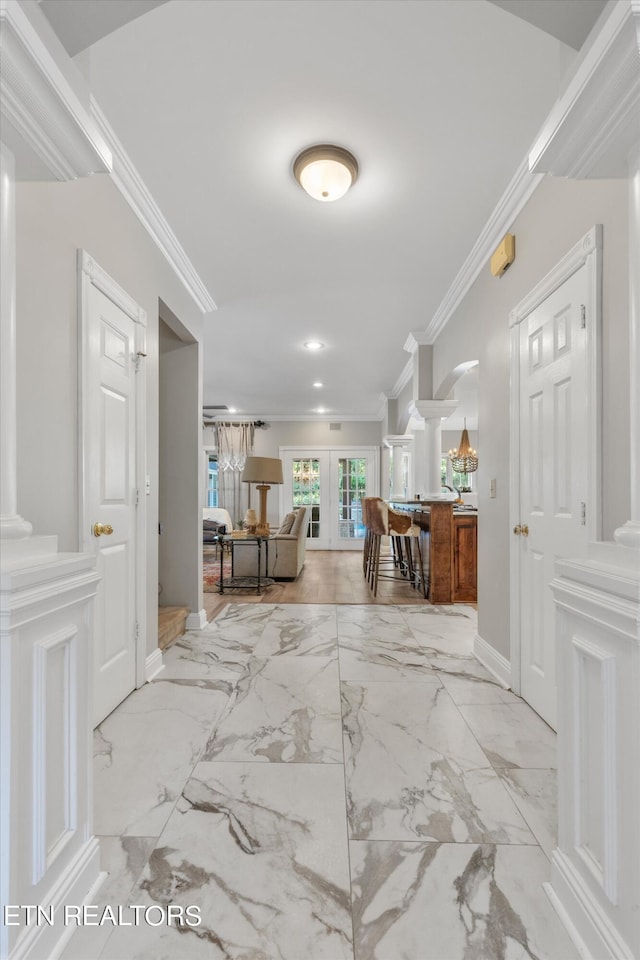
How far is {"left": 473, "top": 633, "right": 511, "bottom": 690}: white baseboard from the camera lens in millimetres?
2586

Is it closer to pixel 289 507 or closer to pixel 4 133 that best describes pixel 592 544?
pixel 4 133

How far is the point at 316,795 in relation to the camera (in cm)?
→ 162

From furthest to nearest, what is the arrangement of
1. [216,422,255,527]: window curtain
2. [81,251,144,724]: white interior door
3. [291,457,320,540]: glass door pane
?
1. [216,422,255,527]: window curtain
2. [291,457,320,540]: glass door pane
3. [81,251,144,724]: white interior door

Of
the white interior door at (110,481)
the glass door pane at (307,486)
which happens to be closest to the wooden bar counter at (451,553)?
the white interior door at (110,481)

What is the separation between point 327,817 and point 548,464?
168 centimetres

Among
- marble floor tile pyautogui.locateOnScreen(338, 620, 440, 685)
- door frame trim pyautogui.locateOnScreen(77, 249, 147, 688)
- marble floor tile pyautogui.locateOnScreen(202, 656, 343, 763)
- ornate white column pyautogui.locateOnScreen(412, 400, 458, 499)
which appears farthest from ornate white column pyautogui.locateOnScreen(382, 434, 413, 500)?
door frame trim pyautogui.locateOnScreen(77, 249, 147, 688)

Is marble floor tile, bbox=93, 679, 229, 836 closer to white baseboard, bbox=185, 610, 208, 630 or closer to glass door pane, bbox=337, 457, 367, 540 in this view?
white baseboard, bbox=185, 610, 208, 630

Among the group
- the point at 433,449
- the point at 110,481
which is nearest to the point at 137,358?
the point at 110,481

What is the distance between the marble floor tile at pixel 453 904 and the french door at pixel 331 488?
25.8ft

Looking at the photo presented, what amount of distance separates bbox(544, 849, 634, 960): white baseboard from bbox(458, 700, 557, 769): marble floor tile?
0.63 metres

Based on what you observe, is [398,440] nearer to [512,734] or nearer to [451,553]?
[451,553]

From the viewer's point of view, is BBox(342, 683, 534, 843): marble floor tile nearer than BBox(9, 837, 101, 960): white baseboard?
No

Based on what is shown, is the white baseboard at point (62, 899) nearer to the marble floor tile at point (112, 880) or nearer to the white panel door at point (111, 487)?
the marble floor tile at point (112, 880)

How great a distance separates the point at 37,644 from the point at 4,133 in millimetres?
1169
